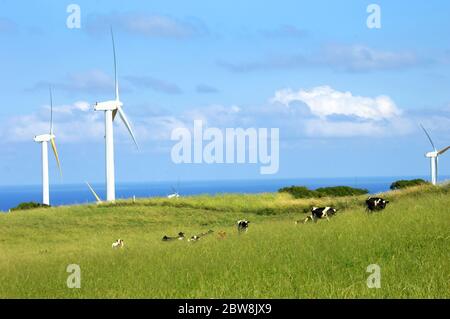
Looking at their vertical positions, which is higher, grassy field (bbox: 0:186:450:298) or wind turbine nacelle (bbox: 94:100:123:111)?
wind turbine nacelle (bbox: 94:100:123:111)

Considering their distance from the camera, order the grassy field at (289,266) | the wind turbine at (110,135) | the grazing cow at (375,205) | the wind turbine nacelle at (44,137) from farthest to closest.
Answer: the wind turbine nacelle at (44,137), the wind turbine at (110,135), the grazing cow at (375,205), the grassy field at (289,266)

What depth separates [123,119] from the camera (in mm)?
56938

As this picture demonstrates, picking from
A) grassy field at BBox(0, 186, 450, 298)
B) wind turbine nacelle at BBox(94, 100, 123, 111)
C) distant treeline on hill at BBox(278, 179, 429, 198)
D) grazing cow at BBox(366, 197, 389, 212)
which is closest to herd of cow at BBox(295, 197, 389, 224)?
grazing cow at BBox(366, 197, 389, 212)

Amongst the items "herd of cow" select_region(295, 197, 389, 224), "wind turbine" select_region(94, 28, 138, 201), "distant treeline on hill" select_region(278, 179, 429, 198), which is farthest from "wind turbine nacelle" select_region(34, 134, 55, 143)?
"herd of cow" select_region(295, 197, 389, 224)

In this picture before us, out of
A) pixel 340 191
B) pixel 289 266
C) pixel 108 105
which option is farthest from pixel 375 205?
pixel 340 191

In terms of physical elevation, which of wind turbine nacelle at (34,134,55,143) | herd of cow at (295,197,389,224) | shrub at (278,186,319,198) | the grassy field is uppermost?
wind turbine nacelle at (34,134,55,143)

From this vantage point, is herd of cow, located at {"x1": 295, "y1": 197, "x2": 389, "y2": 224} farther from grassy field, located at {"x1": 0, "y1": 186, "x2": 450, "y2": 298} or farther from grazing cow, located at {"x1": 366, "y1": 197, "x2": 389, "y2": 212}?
grassy field, located at {"x1": 0, "y1": 186, "x2": 450, "y2": 298}

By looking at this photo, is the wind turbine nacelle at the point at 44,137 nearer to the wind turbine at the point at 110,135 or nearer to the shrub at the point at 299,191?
the wind turbine at the point at 110,135

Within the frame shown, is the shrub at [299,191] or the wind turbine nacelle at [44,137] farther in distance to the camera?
the wind turbine nacelle at [44,137]

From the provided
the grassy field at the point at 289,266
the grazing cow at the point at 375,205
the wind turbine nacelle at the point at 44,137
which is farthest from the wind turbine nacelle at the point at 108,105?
the grassy field at the point at 289,266

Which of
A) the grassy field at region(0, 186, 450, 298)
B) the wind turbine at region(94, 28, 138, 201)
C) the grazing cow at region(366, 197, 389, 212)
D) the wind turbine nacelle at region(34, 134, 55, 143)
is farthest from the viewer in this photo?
the wind turbine nacelle at region(34, 134, 55, 143)

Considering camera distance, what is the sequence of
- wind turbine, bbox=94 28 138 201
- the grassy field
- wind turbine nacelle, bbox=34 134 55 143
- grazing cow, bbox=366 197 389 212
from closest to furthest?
the grassy field
grazing cow, bbox=366 197 389 212
wind turbine, bbox=94 28 138 201
wind turbine nacelle, bbox=34 134 55 143

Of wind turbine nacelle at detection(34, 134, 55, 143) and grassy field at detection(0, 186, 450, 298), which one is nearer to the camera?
grassy field at detection(0, 186, 450, 298)
